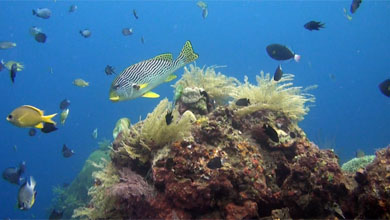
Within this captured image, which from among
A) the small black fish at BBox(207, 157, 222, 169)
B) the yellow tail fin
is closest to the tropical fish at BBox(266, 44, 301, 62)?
the yellow tail fin

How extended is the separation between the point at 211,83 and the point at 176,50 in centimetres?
9863

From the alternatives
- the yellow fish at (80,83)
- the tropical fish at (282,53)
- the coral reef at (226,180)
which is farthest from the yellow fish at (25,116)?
the yellow fish at (80,83)

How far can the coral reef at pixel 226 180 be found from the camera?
3.22 m

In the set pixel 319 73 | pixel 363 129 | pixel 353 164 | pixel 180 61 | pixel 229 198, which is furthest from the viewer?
pixel 319 73

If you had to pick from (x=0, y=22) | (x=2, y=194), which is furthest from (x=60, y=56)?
(x=2, y=194)

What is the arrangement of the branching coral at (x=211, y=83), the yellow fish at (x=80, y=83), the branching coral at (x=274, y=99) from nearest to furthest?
the branching coral at (x=274, y=99) < the branching coral at (x=211, y=83) < the yellow fish at (x=80, y=83)

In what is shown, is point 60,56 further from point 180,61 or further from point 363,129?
point 180,61

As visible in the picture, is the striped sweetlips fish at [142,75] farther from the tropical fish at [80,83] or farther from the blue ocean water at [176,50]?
the blue ocean water at [176,50]

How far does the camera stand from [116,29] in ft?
352

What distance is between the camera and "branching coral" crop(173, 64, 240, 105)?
6.09 metres

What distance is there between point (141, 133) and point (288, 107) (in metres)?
3.04

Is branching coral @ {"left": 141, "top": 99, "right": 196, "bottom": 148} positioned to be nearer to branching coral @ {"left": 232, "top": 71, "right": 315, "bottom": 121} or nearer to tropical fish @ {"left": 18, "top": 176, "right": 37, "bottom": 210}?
branching coral @ {"left": 232, "top": 71, "right": 315, "bottom": 121}

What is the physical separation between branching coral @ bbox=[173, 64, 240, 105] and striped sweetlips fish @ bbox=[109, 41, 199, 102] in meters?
2.28

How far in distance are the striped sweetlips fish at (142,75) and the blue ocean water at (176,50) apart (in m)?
79.6
